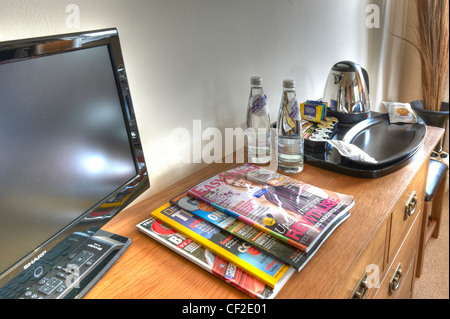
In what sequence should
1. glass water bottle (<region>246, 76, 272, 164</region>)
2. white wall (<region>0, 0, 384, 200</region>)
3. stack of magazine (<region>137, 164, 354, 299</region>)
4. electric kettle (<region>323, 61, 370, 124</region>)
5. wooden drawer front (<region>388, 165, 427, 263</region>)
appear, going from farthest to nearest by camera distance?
1. electric kettle (<region>323, 61, 370, 124</region>)
2. glass water bottle (<region>246, 76, 272, 164</region>)
3. wooden drawer front (<region>388, 165, 427, 263</region>)
4. white wall (<region>0, 0, 384, 200</region>)
5. stack of magazine (<region>137, 164, 354, 299</region>)

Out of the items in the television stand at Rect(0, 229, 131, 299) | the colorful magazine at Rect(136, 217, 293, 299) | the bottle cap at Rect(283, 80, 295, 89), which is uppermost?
the bottle cap at Rect(283, 80, 295, 89)

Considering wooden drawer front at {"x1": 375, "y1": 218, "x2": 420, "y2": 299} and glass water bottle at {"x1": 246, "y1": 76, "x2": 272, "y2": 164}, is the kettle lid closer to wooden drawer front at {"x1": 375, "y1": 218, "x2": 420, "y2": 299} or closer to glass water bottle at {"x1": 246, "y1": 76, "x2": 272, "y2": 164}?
glass water bottle at {"x1": 246, "y1": 76, "x2": 272, "y2": 164}

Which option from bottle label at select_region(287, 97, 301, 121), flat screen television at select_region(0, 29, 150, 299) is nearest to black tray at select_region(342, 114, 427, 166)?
bottle label at select_region(287, 97, 301, 121)

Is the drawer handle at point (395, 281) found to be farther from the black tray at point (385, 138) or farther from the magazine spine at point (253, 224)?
the magazine spine at point (253, 224)

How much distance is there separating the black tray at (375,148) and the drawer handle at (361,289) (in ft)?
0.99

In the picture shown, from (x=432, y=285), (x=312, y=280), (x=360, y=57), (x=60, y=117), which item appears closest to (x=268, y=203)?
(x=312, y=280)

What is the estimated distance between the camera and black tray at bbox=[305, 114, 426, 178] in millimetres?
1042

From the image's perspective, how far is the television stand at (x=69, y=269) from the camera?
66 cm

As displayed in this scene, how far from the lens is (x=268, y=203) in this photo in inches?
33.7

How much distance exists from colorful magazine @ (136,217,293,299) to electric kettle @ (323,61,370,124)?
83 centimetres

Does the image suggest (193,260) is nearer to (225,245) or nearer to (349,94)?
(225,245)

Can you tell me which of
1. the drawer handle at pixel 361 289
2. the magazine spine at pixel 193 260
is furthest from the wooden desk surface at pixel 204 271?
the drawer handle at pixel 361 289

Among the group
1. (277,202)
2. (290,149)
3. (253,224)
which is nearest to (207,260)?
(253,224)

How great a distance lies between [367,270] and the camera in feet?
2.85
